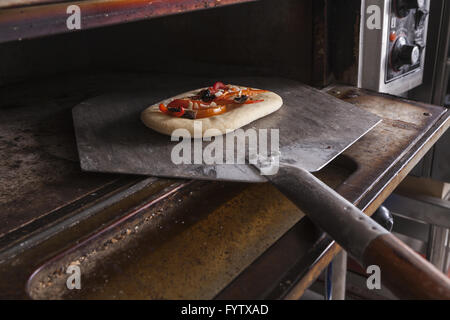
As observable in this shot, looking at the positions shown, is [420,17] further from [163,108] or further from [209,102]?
[163,108]

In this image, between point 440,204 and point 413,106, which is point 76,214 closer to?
point 413,106

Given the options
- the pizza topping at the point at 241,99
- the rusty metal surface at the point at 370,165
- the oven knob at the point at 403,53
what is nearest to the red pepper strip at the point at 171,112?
the pizza topping at the point at 241,99

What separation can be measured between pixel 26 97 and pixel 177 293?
3.83ft

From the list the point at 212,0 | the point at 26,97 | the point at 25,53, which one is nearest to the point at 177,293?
the point at 212,0

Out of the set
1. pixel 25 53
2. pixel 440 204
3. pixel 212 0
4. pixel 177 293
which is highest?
pixel 212 0

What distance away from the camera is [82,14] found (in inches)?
22.5

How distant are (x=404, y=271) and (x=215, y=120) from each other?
1.85ft

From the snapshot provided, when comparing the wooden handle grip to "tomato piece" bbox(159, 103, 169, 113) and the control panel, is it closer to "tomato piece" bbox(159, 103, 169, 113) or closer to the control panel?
"tomato piece" bbox(159, 103, 169, 113)

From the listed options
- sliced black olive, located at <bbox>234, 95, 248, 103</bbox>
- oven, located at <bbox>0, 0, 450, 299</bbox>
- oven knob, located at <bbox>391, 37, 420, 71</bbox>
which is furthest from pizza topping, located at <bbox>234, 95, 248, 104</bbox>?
oven knob, located at <bbox>391, 37, 420, 71</bbox>

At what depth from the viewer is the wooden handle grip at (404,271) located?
410 mm

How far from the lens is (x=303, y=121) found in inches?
36.8

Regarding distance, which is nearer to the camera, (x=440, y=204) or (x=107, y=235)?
(x=107, y=235)

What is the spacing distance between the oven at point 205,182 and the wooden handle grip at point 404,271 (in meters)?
0.10

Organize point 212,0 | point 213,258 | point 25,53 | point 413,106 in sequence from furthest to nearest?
point 25,53 → point 413,106 → point 212,0 → point 213,258
